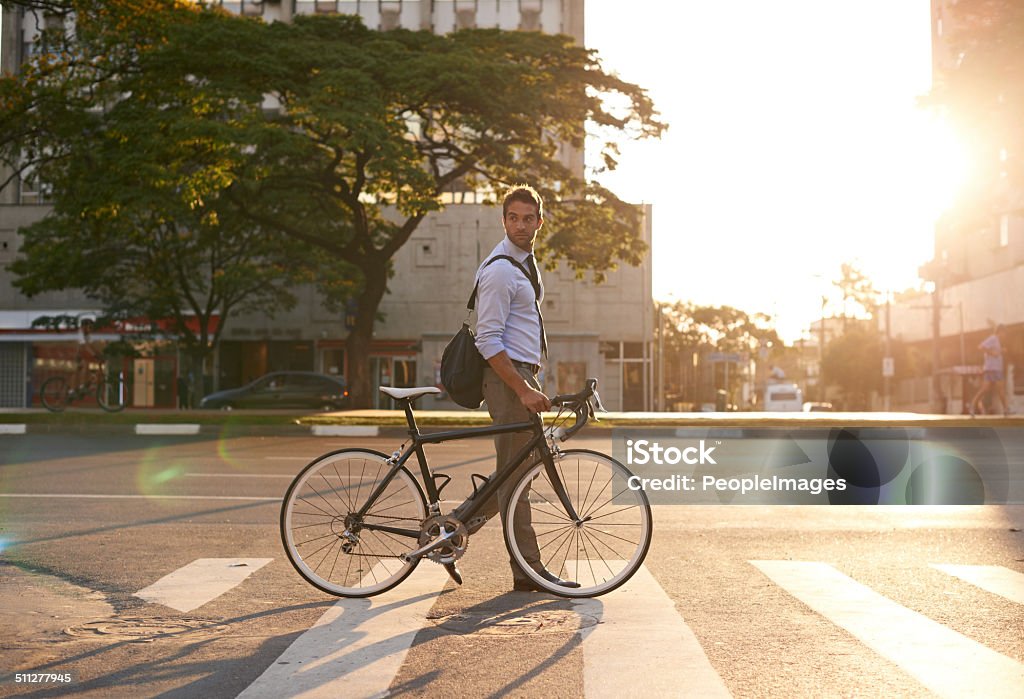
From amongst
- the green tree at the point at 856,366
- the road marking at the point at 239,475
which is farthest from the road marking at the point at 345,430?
the green tree at the point at 856,366

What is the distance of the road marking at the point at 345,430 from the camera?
22.1 m

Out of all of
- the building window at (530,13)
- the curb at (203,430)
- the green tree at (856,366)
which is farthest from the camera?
the green tree at (856,366)

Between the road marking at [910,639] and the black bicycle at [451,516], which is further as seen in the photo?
the black bicycle at [451,516]

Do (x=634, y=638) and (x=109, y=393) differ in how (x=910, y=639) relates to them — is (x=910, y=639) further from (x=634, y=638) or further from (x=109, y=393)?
Result: (x=109, y=393)

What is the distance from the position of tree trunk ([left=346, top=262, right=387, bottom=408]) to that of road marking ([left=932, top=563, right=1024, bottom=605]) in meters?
22.7

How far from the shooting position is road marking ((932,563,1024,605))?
6.19 meters

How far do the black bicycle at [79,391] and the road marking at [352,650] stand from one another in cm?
2219

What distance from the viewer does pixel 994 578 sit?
667 centimetres

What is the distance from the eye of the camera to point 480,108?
83.0 feet

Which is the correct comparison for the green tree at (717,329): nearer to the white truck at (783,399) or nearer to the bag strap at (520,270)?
Answer: the white truck at (783,399)

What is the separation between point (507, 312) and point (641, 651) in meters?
2.00

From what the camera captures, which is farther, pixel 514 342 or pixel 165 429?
pixel 165 429

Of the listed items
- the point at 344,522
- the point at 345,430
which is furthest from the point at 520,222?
the point at 345,430

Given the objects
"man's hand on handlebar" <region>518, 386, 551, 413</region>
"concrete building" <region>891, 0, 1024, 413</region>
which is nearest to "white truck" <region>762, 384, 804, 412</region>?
"concrete building" <region>891, 0, 1024, 413</region>
